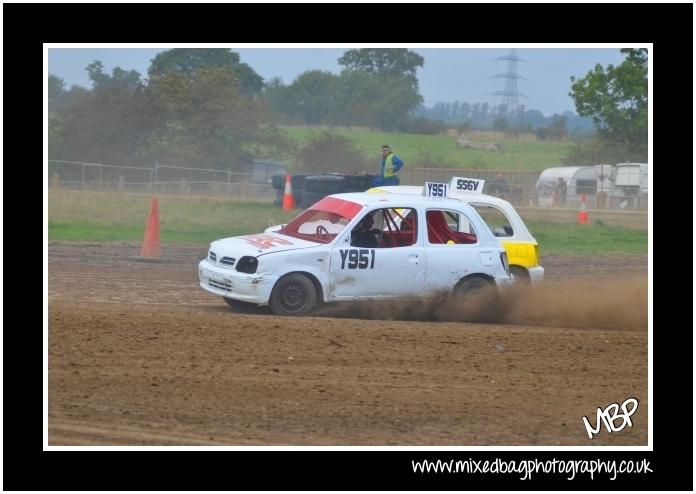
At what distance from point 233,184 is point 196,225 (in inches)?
551

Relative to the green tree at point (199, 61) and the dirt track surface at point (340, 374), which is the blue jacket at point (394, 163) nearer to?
the dirt track surface at point (340, 374)

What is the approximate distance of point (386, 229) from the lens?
12.2 m

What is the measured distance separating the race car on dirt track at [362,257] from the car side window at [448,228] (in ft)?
0.04

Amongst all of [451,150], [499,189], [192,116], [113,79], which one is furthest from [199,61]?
[499,189]

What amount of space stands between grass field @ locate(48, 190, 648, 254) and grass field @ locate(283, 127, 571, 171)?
63.0 feet

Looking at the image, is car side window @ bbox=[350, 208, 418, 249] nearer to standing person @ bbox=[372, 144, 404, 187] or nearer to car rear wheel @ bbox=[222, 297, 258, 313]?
car rear wheel @ bbox=[222, 297, 258, 313]

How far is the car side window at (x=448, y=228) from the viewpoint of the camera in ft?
40.4

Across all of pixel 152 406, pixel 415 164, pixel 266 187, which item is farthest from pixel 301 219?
pixel 415 164

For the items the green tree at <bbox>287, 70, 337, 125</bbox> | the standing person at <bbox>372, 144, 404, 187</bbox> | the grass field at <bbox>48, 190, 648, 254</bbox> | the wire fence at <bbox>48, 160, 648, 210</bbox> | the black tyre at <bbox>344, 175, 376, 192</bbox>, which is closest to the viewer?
the standing person at <bbox>372, 144, 404, 187</bbox>

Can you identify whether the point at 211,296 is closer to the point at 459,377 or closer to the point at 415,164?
the point at 459,377

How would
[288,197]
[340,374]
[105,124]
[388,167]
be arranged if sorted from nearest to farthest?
[340,374] < [388,167] < [288,197] < [105,124]

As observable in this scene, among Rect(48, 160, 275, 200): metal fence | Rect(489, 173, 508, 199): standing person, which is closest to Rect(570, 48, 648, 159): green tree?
Rect(489, 173, 508, 199): standing person

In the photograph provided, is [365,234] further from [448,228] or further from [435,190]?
[435,190]

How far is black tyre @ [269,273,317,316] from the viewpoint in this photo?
11.5 m
